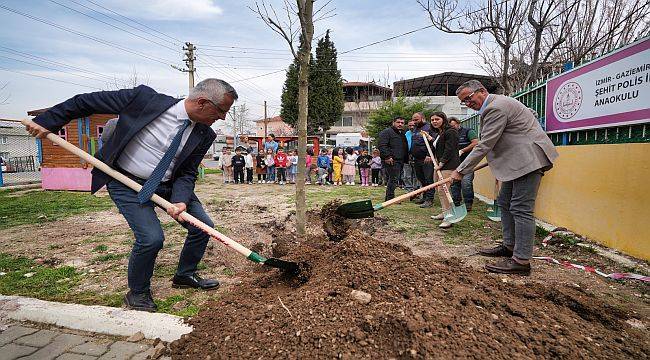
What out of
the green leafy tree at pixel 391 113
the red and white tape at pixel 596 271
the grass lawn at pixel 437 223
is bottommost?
the grass lawn at pixel 437 223

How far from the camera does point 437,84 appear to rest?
111 ft

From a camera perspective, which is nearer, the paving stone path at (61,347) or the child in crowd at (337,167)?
the paving stone path at (61,347)

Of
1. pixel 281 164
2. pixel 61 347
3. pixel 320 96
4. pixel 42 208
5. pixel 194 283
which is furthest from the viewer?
pixel 320 96

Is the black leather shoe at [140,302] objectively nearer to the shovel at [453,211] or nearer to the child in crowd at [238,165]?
the shovel at [453,211]

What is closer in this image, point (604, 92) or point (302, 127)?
point (302, 127)

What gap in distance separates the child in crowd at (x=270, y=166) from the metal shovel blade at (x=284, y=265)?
11.9m

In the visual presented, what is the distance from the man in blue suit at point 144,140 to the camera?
104 inches

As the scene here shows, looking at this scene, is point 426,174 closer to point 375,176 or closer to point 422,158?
point 422,158

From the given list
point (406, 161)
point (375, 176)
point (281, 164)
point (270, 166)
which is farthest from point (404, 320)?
point (270, 166)

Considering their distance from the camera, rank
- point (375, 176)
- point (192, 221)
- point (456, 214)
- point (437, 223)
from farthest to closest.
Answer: point (375, 176) → point (437, 223) → point (456, 214) → point (192, 221)

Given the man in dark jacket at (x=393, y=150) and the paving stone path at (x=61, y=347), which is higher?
the man in dark jacket at (x=393, y=150)

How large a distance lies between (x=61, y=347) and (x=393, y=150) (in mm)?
6094

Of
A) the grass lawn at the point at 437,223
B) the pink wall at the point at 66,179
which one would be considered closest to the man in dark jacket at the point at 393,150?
the grass lawn at the point at 437,223

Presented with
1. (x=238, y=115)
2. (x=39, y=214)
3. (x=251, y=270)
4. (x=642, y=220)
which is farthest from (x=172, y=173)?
(x=238, y=115)
